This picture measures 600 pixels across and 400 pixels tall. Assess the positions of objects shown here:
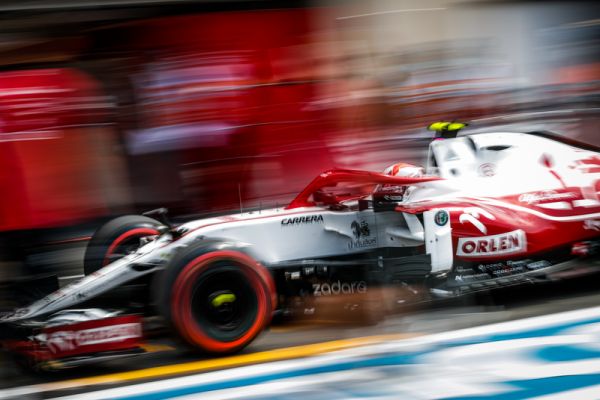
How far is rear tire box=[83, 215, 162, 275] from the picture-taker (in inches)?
102

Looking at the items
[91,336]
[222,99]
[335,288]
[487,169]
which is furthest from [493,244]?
[91,336]

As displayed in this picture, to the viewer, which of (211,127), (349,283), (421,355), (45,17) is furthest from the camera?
(211,127)

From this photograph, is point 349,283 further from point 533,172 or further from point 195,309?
point 533,172

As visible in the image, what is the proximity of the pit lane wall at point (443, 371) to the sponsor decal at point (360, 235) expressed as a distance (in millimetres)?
886

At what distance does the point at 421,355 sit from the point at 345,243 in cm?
102

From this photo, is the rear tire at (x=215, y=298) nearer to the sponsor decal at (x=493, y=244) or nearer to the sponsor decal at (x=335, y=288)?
the sponsor decal at (x=335, y=288)

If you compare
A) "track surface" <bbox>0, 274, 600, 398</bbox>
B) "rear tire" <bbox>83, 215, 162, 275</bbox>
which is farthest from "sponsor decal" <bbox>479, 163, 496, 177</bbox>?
"rear tire" <bbox>83, 215, 162, 275</bbox>

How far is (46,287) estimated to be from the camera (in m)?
2.14

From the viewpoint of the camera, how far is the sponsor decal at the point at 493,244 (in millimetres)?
2967

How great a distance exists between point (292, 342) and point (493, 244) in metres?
1.08

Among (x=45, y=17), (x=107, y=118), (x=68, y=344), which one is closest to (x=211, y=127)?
(x=107, y=118)

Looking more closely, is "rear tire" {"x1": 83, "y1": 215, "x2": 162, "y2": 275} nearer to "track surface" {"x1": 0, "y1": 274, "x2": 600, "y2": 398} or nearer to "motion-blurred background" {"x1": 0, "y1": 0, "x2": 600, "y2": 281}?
"motion-blurred background" {"x1": 0, "y1": 0, "x2": 600, "y2": 281}

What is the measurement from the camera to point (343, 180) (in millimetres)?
2752

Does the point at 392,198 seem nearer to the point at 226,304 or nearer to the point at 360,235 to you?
the point at 360,235
